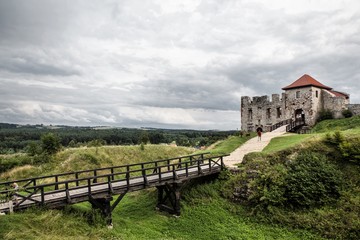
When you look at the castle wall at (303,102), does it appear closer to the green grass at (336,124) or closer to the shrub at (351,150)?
the green grass at (336,124)

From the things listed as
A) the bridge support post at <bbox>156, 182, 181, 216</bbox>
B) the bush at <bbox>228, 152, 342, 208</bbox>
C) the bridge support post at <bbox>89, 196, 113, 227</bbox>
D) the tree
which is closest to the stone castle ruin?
the bush at <bbox>228, 152, 342, 208</bbox>

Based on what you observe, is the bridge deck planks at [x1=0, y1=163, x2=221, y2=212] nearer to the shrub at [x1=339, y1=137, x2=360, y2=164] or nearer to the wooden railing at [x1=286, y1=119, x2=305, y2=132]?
the shrub at [x1=339, y1=137, x2=360, y2=164]

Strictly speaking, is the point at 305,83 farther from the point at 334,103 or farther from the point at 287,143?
the point at 287,143

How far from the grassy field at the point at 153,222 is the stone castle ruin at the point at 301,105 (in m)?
19.5

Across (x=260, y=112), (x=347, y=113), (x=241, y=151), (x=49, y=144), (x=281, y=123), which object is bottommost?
(x=241, y=151)

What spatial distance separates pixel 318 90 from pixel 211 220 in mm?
24816

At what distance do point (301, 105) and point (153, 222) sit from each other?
2476 centimetres

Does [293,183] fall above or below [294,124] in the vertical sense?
below

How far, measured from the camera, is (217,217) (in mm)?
14664

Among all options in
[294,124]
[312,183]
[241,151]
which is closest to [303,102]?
[294,124]

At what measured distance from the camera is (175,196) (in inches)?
600

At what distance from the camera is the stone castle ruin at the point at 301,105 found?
31375 millimetres

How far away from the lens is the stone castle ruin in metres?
31.4

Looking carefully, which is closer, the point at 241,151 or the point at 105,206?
the point at 105,206
